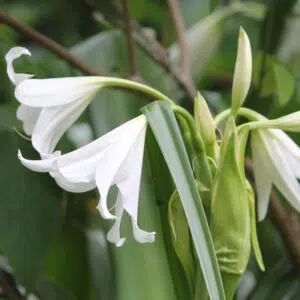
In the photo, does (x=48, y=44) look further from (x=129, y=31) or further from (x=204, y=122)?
(x=204, y=122)

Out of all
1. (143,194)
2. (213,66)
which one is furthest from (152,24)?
(143,194)

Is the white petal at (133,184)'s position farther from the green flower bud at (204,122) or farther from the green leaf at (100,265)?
the green leaf at (100,265)

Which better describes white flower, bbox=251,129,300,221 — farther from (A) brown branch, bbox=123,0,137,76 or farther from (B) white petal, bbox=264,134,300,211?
(A) brown branch, bbox=123,0,137,76

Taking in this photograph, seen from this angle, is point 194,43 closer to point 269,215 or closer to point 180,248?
point 269,215

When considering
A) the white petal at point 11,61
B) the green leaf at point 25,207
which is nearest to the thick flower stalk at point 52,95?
the white petal at point 11,61

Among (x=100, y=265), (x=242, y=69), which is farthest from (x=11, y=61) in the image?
(x=100, y=265)

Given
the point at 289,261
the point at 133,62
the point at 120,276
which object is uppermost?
the point at 133,62
